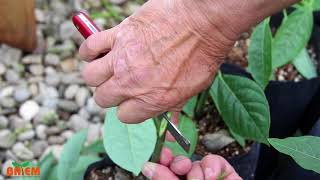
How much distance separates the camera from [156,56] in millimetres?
629

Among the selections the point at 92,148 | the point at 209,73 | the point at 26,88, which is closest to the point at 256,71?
the point at 209,73

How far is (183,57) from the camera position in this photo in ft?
2.08

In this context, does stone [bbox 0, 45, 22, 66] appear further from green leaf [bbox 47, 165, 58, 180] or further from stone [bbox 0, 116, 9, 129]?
green leaf [bbox 47, 165, 58, 180]

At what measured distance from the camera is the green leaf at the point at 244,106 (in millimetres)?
844

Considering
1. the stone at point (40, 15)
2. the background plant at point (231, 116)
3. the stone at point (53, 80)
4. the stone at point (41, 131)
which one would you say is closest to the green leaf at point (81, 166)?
the background plant at point (231, 116)

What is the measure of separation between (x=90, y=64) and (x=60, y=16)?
2.95ft

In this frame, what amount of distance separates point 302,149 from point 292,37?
1.56ft

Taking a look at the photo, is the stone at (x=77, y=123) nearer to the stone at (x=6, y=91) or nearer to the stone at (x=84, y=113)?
the stone at (x=84, y=113)

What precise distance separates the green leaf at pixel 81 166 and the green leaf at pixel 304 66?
18.3 inches

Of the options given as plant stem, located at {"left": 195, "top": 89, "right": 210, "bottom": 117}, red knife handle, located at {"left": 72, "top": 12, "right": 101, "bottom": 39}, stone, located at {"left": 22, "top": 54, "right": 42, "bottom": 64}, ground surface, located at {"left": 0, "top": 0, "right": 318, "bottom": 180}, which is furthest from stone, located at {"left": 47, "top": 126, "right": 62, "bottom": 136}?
red knife handle, located at {"left": 72, "top": 12, "right": 101, "bottom": 39}

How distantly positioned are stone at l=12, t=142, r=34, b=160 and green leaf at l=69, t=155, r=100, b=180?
9.9 inches

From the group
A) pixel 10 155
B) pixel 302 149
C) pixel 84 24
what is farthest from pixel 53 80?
pixel 302 149

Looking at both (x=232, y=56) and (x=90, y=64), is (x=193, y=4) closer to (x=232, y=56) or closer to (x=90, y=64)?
(x=90, y=64)

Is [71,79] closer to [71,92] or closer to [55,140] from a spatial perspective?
[71,92]
